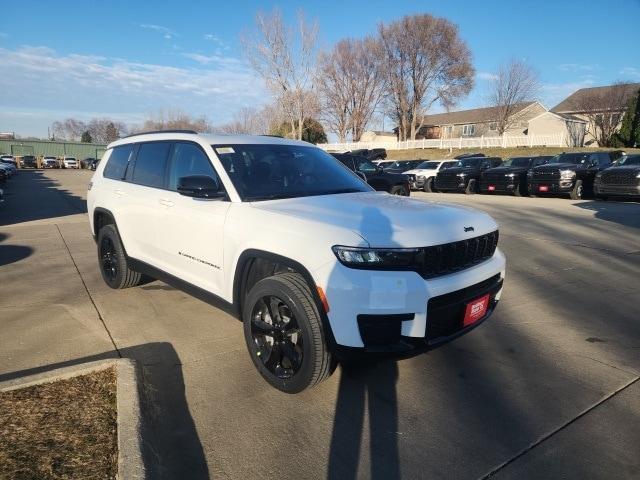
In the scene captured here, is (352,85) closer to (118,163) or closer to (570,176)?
(570,176)

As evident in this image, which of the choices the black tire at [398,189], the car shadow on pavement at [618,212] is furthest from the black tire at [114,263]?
the car shadow on pavement at [618,212]

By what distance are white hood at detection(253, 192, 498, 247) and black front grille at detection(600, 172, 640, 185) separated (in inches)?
536

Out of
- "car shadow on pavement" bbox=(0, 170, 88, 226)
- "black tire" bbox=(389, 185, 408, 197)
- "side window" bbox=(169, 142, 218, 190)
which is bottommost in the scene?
"car shadow on pavement" bbox=(0, 170, 88, 226)

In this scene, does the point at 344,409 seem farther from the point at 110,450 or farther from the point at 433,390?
the point at 110,450

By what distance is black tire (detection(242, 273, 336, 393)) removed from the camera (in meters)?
2.86

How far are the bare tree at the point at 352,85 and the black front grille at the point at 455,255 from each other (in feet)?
169

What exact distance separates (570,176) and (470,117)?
57219 mm

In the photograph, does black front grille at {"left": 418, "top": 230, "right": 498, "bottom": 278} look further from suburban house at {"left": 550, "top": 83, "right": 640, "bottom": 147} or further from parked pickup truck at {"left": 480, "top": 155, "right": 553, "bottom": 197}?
suburban house at {"left": 550, "top": 83, "right": 640, "bottom": 147}

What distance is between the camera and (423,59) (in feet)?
172

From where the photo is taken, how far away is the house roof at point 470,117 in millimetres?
57638

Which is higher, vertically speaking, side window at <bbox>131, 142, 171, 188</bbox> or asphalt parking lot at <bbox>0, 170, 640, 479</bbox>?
side window at <bbox>131, 142, 171, 188</bbox>

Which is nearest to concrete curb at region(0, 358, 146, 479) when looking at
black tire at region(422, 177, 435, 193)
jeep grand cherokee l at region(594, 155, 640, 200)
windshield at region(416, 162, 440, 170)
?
jeep grand cherokee l at region(594, 155, 640, 200)

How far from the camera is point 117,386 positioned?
300 cm

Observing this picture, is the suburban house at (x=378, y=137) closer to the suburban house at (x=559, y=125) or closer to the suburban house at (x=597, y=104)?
the suburban house at (x=559, y=125)
